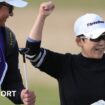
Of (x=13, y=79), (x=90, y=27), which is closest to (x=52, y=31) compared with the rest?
(x=13, y=79)

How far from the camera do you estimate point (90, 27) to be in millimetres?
4535

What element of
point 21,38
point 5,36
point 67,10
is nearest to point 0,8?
point 5,36

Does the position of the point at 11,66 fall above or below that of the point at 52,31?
above

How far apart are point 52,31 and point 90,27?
6604mm

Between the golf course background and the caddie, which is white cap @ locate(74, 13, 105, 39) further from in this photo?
the golf course background

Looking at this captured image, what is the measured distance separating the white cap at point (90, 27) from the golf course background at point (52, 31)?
2.89 meters

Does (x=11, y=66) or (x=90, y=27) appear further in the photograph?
(x=11, y=66)

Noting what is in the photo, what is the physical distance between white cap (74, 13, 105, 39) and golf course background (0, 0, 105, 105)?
2889mm

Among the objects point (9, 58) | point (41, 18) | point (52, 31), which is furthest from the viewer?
point (52, 31)

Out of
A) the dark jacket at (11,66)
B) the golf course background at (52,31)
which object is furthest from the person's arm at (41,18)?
the golf course background at (52,31)

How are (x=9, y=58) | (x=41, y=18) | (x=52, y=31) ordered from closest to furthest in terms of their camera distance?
1. (x=41, y=18)
2. (x=9, y=58)
3. (x=52, y=31)

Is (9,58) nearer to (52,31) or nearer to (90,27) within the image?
(90,27)

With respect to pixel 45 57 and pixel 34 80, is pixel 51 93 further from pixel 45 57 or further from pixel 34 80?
pixel 45 57

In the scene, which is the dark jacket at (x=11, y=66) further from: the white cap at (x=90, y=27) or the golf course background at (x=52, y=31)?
the golf course background at (x=52, y=31)
